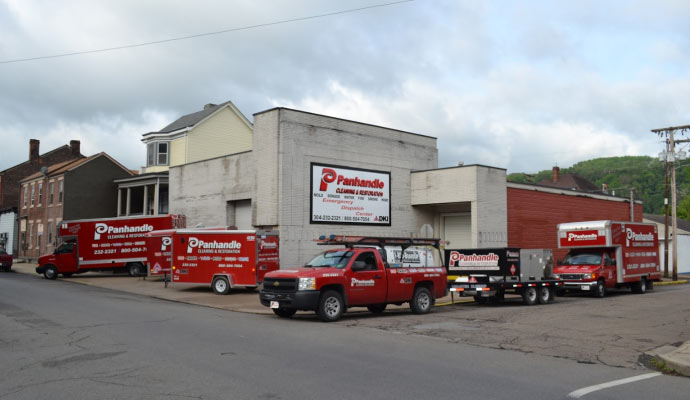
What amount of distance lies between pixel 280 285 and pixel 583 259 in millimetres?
15854

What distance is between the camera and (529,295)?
808 inches

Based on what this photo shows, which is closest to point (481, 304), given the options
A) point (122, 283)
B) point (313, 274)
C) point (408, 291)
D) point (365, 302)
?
point (408, 291)

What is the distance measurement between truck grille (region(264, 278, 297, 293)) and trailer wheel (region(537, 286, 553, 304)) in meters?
10.3

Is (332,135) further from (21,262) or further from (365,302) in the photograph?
(21,262)

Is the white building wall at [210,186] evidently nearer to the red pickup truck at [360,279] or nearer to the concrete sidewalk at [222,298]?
the concrete sidewalk at [222,298]

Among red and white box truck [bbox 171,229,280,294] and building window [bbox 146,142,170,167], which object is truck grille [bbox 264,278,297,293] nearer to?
red and white box truck [bbox 171,229,280,294]

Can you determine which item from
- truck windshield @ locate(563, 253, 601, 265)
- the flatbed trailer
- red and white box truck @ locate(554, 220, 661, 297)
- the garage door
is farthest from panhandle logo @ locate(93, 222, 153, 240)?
truck windshield @ locate(563, 253, 601, 265)

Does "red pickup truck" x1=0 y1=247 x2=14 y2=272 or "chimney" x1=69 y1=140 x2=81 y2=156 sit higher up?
"chimney" x1=69 y1=140 x2=81 y2=156

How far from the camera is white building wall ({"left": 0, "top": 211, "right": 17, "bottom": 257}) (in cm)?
5166

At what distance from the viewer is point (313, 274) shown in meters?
14.8

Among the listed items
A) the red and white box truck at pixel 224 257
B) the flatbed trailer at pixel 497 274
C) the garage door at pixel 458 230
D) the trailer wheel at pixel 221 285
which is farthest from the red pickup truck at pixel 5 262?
the flatbed trailer at pixel 497 274

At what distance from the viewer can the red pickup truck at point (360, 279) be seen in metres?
14.8

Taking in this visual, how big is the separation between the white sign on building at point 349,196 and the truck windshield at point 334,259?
34.9 feet

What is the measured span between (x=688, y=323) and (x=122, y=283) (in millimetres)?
23054
